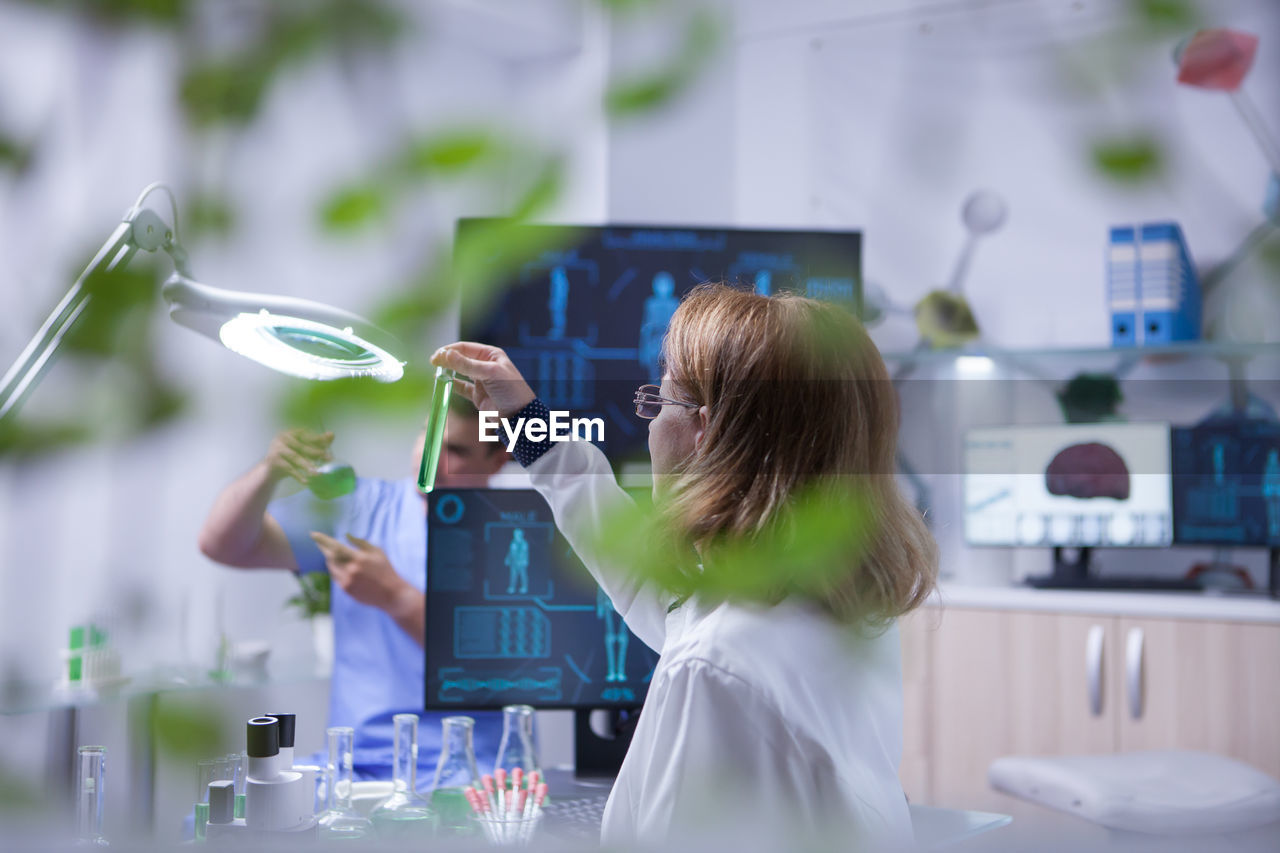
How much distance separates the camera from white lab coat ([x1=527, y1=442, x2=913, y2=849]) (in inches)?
15.8

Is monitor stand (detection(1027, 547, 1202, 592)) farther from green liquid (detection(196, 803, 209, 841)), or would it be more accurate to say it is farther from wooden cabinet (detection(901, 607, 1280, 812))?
green liquid (detection(196, 803, 209, 841))

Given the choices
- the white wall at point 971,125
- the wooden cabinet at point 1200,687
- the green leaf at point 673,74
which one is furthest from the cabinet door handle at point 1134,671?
the green leaf at point 673,74

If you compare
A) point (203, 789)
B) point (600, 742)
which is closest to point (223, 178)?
point (203, 789)

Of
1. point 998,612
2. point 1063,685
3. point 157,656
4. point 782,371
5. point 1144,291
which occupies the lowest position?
point 1063,685

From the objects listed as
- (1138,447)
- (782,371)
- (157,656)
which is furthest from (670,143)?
(1138,447)

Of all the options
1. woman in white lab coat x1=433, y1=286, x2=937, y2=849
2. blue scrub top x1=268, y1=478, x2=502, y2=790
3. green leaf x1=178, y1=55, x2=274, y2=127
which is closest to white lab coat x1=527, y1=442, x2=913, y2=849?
woman in white lab coat x1=433, y1=286, x2=937, y2=849

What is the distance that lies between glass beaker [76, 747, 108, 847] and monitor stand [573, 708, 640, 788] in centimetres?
100

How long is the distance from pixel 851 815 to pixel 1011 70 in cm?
32

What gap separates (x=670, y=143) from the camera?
41 cm

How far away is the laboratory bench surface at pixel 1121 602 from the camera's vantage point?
7.07ft

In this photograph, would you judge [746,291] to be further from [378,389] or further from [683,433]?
[378,389]

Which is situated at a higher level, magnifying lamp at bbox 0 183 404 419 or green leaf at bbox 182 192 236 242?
green leaf at bbox 182 192 236 242

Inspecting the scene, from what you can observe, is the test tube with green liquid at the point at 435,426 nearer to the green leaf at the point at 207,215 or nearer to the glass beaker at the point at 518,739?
the green leaf at the point at 207,215

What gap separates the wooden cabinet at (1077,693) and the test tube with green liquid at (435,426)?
5.77ft
